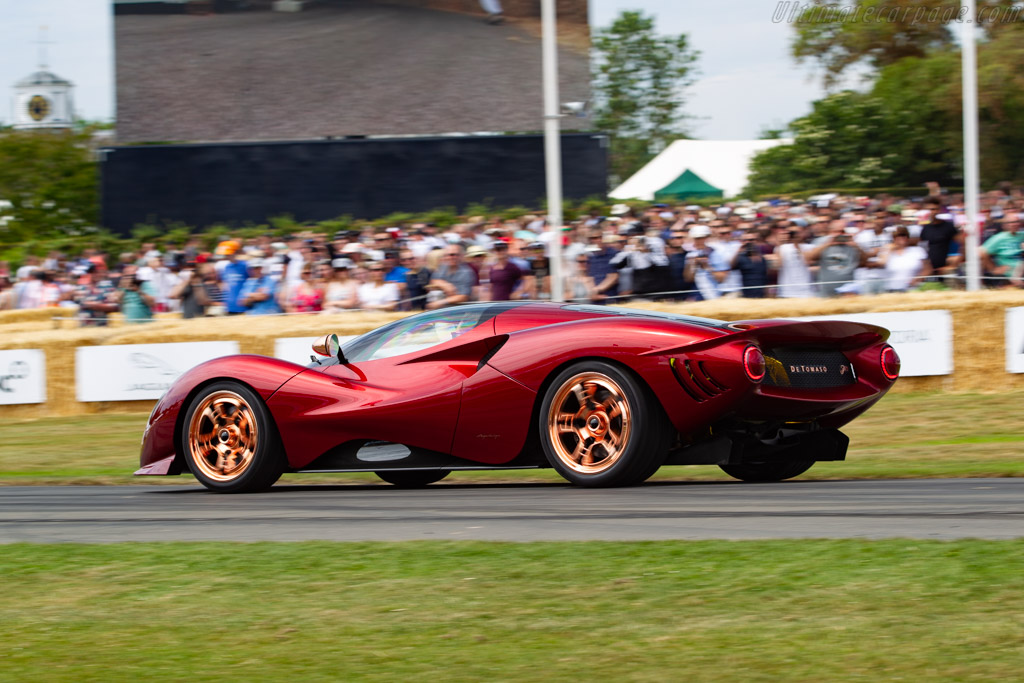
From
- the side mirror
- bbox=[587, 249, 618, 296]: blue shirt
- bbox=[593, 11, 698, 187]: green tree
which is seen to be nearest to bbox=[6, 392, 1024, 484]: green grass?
the side mirror

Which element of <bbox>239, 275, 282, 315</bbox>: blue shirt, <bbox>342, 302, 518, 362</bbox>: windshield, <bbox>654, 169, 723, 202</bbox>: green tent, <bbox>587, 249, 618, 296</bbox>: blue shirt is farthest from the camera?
<bbox>654, 169, 723, 202</bbox>: green tent

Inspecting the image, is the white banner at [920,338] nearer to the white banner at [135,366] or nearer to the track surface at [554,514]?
the track surface at [554,514]

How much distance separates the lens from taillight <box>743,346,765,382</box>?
22.9ft

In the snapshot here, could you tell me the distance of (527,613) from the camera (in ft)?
14.0

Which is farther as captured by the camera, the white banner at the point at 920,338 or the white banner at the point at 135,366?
→ the white banner at the point at 135,366

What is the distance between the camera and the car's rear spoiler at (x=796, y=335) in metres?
7.07

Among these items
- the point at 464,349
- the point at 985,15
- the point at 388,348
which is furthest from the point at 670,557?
the point at 985,15

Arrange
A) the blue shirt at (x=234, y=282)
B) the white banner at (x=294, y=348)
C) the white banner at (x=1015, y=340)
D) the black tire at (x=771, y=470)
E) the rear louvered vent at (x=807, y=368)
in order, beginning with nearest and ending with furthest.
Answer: the rear louvered vent at (x=807, y=368), the black tire at (x=771, y=470), the white banner at (x=1015, y=340), the white banner at (x=294, y=348), the blue shirt at (x=234, y=282)

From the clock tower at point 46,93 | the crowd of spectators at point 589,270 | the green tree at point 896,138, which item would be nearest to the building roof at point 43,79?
the clock tower at point 46,93

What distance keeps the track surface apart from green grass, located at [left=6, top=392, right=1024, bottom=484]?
Result: 1147 millimetres

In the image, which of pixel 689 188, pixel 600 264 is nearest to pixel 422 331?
pixel 600 264

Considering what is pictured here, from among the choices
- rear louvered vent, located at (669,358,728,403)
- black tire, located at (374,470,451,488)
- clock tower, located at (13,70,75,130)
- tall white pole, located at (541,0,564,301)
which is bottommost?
black tire, located at (374,470,451,488)

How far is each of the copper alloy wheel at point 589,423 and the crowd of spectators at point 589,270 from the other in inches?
274

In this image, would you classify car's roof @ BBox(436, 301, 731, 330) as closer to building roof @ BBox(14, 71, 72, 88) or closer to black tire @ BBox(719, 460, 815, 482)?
black tire @ BBox(719, 460, 815, 482)
